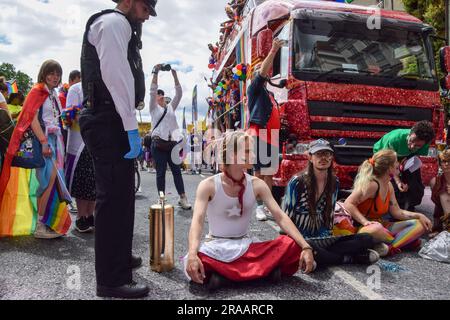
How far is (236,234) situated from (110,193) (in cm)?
97

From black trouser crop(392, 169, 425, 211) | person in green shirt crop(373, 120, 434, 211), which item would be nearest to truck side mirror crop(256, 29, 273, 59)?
person in green shirt crop(373, 120, 434, 211)

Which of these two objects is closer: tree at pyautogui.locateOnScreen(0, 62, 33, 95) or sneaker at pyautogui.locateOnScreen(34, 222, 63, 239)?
sneaker at pyautogui.locateOnScreen(34, 222, 63, 239)

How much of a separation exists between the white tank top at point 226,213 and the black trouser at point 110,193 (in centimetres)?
65

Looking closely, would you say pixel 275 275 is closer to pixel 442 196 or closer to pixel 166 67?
pixel 166 67

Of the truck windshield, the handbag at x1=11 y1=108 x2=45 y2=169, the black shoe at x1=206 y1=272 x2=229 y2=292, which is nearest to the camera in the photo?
the black shoe at x1=206 y1=272 x2=229 y2=292

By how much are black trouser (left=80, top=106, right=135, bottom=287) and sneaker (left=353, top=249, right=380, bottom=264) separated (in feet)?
6.27

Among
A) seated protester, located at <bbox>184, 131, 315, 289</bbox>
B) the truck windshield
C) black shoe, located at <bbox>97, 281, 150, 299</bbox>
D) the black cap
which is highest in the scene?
the truck windshield

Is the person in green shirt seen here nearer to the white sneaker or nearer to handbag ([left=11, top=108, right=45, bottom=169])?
the white sneaker

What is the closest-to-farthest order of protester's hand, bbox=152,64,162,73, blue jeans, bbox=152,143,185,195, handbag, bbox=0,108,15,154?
handbag, bbox=0,108,15,154
protester's hand, bbox=152,64,162,73
blue jeans, bbox=152,143,185,195

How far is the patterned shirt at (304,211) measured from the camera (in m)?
3.63

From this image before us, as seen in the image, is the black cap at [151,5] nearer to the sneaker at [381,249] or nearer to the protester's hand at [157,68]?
the protester's hand at [157,68]

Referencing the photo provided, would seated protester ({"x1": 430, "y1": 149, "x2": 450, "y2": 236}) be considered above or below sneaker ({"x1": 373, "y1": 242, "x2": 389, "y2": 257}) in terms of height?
above

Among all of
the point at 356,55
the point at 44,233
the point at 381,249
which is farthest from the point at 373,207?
the point at 44,233

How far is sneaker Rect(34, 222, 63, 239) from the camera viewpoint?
13.9 ft
